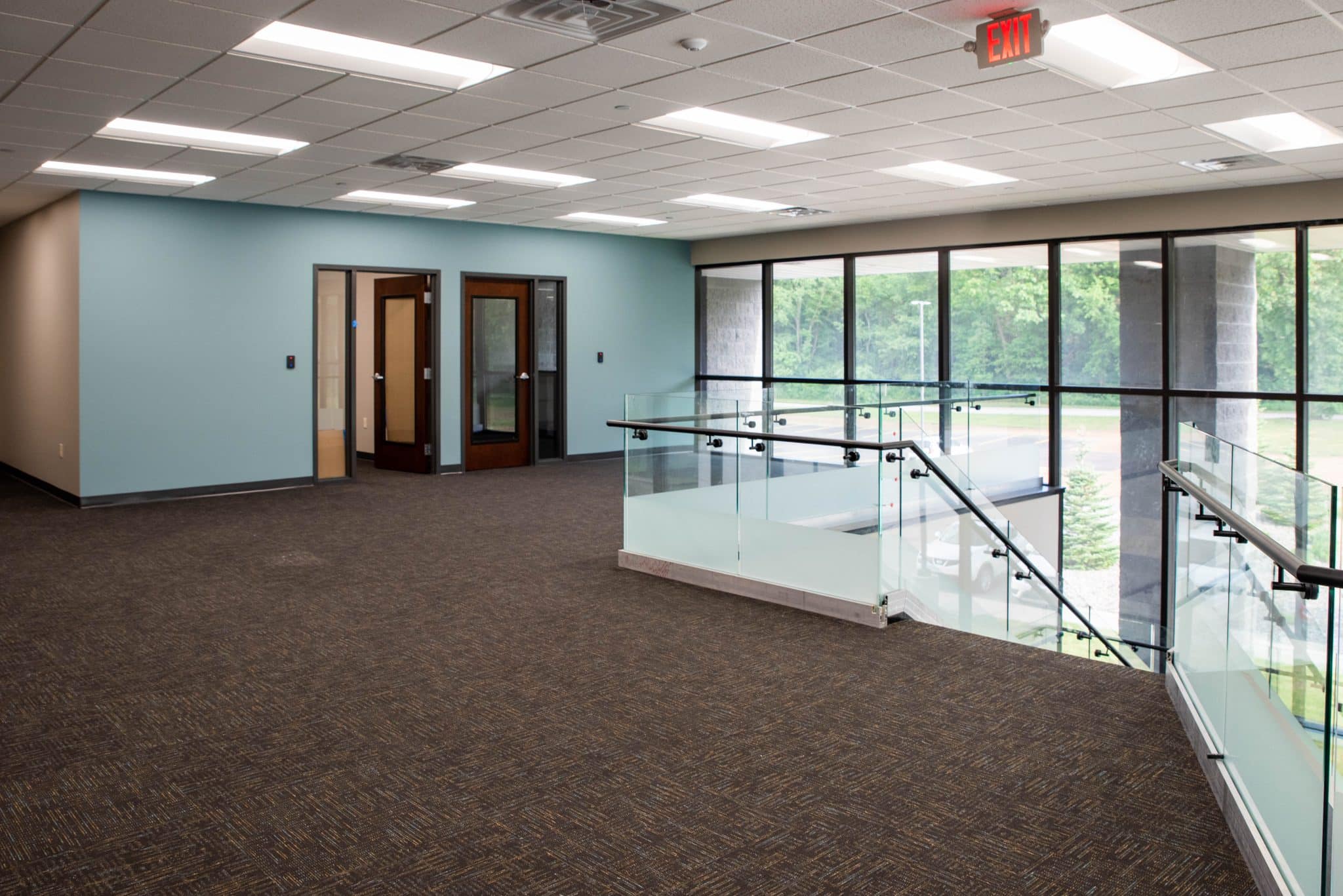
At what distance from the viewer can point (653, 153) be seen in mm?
6684

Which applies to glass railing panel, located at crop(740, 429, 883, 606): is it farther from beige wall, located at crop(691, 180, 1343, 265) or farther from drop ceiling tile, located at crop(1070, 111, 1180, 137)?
beige wall, located at crop(691, 180, 1343, 265)

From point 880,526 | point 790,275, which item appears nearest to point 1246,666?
point 880,526

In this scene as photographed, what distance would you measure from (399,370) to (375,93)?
5973mm

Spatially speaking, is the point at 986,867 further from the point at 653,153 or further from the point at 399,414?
the point at 399,414

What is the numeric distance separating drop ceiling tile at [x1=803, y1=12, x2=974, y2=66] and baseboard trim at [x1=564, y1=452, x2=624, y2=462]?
24.1 feet

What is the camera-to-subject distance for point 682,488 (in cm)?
561

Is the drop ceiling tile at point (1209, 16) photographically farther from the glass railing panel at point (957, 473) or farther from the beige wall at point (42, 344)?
the beige wall at point (42, 344)

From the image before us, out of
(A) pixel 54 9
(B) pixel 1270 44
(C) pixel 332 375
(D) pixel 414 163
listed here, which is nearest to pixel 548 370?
(C) pixel 332 375

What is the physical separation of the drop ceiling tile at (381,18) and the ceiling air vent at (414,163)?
2.68 metres

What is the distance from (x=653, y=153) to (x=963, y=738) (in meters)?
4.53

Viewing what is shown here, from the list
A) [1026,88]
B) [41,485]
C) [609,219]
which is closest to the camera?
[1026,88]

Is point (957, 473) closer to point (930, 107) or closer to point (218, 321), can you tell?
point (930, 107)

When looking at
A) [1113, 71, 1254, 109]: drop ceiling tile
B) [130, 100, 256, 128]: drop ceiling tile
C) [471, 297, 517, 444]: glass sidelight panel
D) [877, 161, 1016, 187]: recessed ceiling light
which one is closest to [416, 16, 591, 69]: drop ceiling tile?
[130, 100, 256, 128]: drop ceiling tile

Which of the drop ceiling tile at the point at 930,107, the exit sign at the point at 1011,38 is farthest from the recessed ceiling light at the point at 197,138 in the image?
the exit sign at the point at 1011,38
